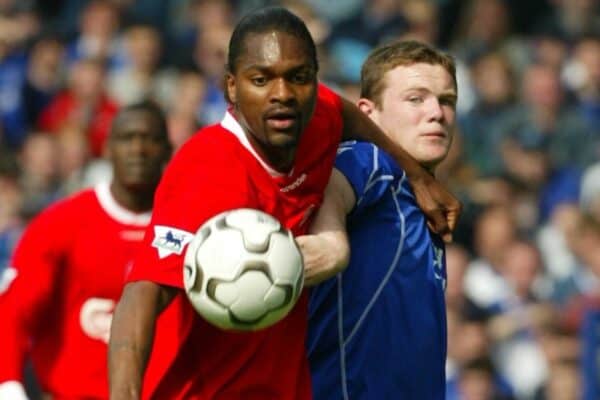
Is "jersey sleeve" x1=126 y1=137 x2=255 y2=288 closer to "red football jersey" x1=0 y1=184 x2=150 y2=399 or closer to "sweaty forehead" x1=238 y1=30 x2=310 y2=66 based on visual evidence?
"sweaty forehead" x1=238 y1=30 x2=310 y2=66

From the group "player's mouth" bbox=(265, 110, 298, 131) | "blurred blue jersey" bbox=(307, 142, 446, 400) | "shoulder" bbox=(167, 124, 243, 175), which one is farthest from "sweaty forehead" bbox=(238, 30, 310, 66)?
"blurred blue jersey" bbox=(307, 142, 446, 400)

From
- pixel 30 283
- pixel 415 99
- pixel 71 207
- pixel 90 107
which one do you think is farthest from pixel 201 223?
pixel 90 107

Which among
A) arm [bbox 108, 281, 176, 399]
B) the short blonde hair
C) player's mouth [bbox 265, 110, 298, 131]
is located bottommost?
arm [bbox 108, 281, 176, 399]

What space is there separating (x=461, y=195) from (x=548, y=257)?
79 cm

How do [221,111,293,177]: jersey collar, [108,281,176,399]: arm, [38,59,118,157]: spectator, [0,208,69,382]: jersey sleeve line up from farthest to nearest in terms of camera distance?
[38,59,118,157]: spectator < [0,208,69,382]: jersey sleeve < [221,111,293,177]: jersey collar < [108,281,176,399]: arm

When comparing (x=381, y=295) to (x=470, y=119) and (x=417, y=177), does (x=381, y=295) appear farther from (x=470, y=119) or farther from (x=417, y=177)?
(x=470, y=119)

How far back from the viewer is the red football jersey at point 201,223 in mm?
5418

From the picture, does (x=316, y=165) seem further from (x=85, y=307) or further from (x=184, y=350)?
(x=85, y=307)

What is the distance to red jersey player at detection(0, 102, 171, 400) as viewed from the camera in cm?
809

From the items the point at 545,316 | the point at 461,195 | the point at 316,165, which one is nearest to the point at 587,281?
the point at 545,316

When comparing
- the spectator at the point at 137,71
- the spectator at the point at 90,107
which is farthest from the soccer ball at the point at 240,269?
the spectator at the point at 137,71

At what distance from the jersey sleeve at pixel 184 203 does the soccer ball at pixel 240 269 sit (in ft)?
0.34

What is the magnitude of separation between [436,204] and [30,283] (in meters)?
2.32

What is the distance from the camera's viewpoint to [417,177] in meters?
6.51
